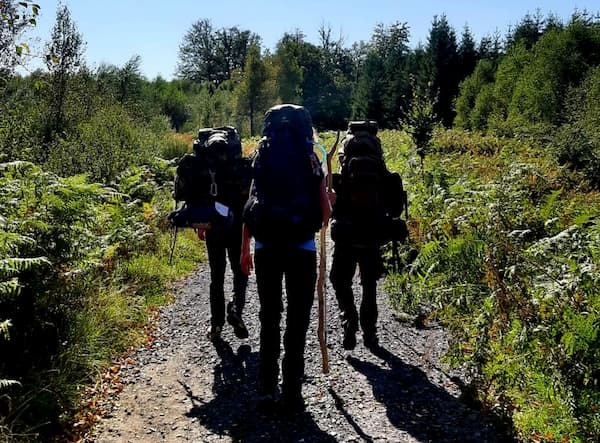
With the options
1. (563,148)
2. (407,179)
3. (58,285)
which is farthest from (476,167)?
(58,285)

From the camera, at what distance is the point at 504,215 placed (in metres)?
6.07

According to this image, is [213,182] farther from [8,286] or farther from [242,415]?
[242,415]

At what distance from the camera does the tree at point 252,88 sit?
38844 mm

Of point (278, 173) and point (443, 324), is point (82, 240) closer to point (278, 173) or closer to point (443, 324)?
point (278, 173)

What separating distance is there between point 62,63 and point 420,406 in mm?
15951

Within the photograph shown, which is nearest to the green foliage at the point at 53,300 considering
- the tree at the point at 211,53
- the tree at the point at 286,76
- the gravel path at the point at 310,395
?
the gravel path at the point at 310,395

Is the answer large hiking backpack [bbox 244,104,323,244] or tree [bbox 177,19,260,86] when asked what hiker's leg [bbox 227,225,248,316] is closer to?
large hiking backpack [bbox 244,104,323,244]

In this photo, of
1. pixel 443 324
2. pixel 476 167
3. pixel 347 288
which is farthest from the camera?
pixel 476 167

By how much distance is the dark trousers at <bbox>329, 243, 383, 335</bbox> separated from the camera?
17.3ft

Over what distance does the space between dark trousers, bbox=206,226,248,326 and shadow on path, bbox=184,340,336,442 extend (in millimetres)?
620

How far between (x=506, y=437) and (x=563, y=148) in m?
15.3

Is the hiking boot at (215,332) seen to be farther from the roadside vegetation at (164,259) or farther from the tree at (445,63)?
the tree at (445,63)

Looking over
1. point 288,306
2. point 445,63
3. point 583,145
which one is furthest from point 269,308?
point 445,63

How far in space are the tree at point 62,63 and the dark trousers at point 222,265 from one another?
39.6 ft
